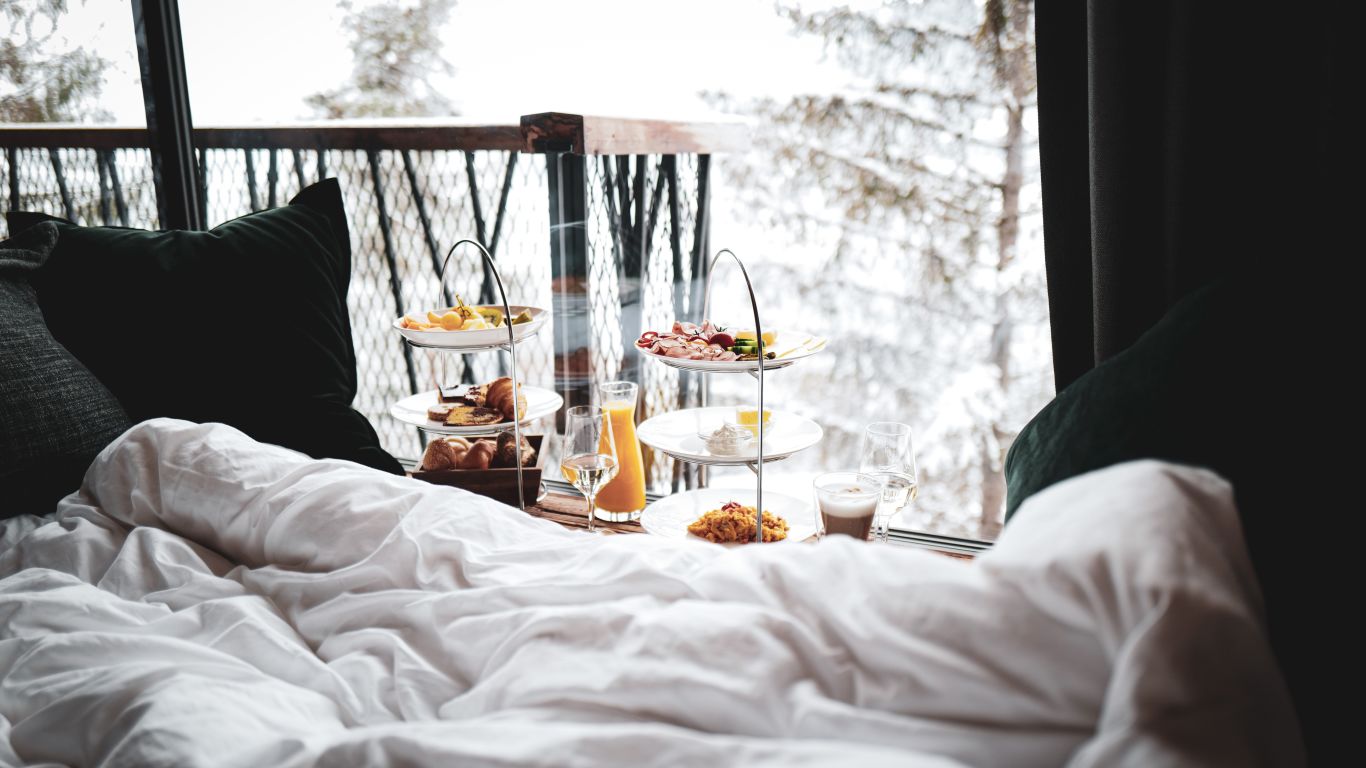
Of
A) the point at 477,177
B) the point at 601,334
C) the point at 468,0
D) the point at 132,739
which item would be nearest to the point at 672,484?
the point at 601,334

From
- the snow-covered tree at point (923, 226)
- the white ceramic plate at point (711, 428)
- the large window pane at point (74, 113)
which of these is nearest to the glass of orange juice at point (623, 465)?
the white ceramic plate at point (711, 428)

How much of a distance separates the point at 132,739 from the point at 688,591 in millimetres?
532

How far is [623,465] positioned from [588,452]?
0.14 meters

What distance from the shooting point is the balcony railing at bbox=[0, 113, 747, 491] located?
2486 millimetres

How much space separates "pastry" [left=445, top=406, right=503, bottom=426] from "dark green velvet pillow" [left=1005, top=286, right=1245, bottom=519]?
0.99 m

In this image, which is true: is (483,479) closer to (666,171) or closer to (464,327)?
(464,327)

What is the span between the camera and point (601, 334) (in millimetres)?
2670

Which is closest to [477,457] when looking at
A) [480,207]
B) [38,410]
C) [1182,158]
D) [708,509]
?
[708,509]

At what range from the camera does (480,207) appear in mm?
3051

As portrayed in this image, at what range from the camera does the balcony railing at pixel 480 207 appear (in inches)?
97.9

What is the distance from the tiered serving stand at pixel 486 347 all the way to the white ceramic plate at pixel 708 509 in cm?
27

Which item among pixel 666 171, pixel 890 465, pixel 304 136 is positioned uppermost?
pixel 304 136

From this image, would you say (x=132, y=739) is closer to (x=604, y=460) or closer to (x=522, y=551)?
(x=522, y=551)

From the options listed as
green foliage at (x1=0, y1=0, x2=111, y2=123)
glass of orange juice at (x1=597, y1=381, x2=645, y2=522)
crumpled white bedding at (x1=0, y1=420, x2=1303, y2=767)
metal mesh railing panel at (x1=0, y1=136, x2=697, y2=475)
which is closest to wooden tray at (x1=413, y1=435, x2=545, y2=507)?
glass of orange juice at (x1=597, y1=381, x2=645, y2=522)
